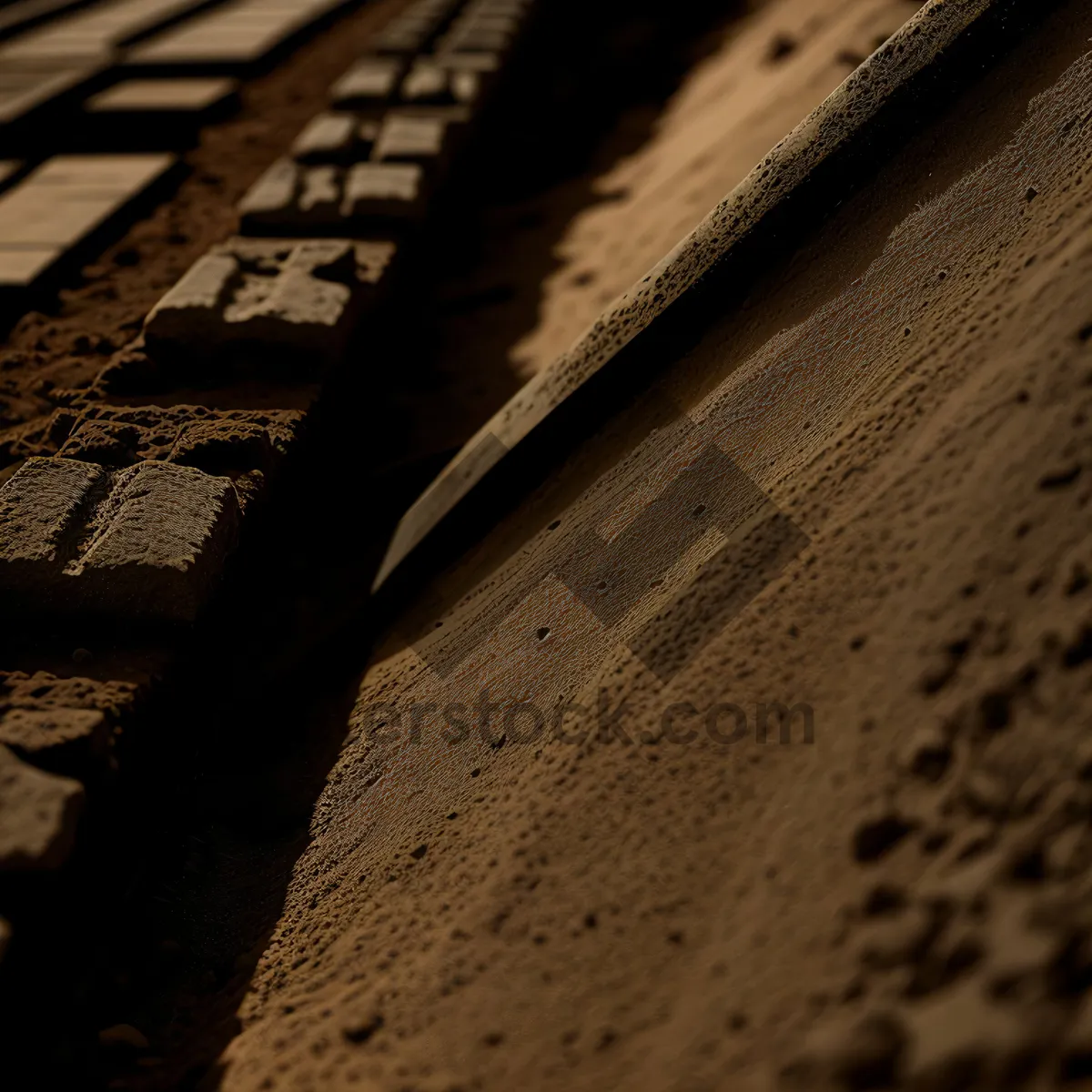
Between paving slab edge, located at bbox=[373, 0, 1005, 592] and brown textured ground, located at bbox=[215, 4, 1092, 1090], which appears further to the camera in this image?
paving slab edge, located at bbox=[373, 0, 1005, 592]

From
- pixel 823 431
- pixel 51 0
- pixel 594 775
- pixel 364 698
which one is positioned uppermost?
pixel 51 0

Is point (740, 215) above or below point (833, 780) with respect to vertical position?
above

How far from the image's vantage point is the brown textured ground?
3.44 ft

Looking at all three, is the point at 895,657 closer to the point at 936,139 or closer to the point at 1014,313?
the point at 1014,313

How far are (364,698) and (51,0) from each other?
219 inches

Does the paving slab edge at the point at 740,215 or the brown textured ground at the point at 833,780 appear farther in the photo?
the paving slab edge at the point at 740,215

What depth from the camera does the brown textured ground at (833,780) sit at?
1049 millimetres

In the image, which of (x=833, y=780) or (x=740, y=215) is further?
(x=740, y=215)

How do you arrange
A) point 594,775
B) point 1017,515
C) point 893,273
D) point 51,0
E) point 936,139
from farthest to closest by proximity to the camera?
point 51,0 < point 936,139 < point 893,273 < point 594,775 < point 1017,515

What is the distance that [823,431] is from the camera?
1656mm

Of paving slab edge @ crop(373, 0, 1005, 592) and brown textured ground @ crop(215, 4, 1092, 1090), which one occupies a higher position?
paving slab edge @ crop(373, 0, 1005, 592)

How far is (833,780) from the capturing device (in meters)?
1.24

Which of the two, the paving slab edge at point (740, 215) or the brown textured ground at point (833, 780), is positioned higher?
the paving slab edge at point (740, 215)

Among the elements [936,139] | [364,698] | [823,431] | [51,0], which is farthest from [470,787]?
[51,0]
